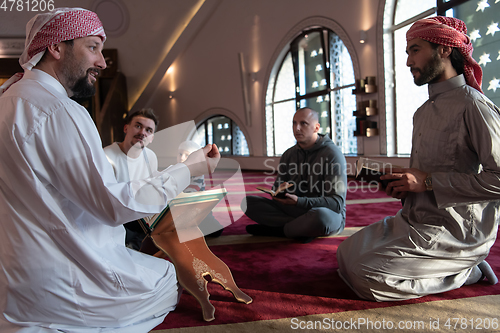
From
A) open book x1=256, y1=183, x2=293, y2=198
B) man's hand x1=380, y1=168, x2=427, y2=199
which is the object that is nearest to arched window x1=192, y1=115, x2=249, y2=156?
open book x1=256, y1=183, x2=293, y2=198

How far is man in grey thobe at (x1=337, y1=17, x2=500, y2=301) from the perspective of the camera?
165 centimetres

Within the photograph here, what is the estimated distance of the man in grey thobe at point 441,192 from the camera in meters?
1.65

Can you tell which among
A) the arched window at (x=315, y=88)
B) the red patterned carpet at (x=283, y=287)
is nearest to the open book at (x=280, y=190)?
the red patterned carpet at (x=283, y=287)

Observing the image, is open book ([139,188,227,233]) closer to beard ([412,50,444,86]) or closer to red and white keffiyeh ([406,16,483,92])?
beard ([412,50,444,86])

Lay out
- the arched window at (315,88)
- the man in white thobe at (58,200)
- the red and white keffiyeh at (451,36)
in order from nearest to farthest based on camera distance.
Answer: the man in white thobe at (58,200) → the red and white keffiyeh at (451,36) → the arched window at (315,88)

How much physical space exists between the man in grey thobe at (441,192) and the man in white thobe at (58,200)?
43.9 inches

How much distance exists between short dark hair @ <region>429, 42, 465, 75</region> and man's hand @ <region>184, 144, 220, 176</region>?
50.7 inches

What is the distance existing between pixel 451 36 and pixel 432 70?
18 cm

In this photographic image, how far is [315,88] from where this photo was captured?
29.3 feet

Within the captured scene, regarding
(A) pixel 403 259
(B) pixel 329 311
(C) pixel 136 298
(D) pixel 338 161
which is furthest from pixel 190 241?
(D) pixel 338 161

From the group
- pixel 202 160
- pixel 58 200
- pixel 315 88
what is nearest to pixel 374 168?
pixel 202 160

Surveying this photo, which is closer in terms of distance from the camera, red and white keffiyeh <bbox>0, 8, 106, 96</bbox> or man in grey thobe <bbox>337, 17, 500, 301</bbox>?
red and white keffiyeh <bbox>0, 8, 106, 96</bbox>

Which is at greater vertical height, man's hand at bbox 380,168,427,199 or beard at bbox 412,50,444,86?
beard at bbox 412,50,444,86

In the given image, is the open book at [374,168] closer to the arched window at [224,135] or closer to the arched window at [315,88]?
the arched window at [315,88]
